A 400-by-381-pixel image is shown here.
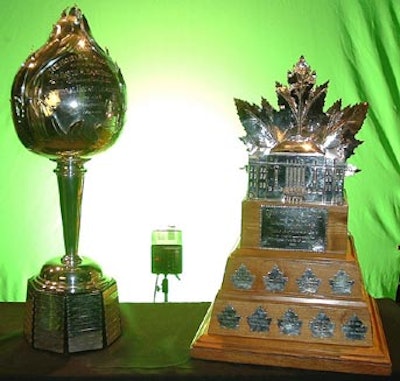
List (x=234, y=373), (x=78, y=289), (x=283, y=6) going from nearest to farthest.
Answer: (x=234, y=373) → (x=78, y=289) → (x=283, y=6)

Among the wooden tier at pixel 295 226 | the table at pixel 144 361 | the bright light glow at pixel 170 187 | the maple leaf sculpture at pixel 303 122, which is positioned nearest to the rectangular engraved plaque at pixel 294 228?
the wooden tier at pixel 295 226

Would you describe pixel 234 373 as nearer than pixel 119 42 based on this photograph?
Yes

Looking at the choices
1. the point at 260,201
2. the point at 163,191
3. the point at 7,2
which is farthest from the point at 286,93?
the point at 7,2

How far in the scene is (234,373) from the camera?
3.57 ft

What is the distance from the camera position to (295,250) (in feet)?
3.95

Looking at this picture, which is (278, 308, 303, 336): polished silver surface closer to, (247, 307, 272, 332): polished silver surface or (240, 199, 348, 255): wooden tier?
(247, 307, 272, 332): polished silver surface

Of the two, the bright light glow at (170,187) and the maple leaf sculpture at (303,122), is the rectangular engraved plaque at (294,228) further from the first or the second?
the bright light glow at (170,187)

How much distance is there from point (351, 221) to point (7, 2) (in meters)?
1.17

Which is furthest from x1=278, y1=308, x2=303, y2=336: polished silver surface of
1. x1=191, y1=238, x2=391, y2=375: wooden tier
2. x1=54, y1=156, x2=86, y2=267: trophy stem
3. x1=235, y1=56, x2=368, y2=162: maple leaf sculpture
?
x1=54, y1=156, x2=86, y2=267: trophy stem

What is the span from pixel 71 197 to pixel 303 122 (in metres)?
0.50

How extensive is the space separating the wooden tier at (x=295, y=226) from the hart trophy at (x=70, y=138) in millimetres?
323

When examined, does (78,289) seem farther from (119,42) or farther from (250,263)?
(119,42)

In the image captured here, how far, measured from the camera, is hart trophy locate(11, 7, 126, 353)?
43.9 inches

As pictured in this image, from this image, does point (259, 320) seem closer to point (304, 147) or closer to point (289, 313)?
point (289, 313)
